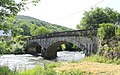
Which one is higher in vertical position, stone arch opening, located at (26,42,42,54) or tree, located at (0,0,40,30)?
tree, located at (0,0,40,30)

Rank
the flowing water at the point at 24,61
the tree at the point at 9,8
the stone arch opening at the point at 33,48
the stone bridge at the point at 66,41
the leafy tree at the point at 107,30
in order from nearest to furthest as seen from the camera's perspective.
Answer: the tree at the point at 9,8 → the leafy tree at the point at 107,30 → the flowing water at the point at 24,61 → the stone bridge at the point at 66,41 → the stone arch opening at the point at 33,48

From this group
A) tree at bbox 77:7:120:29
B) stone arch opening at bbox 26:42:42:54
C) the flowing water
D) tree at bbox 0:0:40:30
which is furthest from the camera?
tree at bbox 77:7:120:29

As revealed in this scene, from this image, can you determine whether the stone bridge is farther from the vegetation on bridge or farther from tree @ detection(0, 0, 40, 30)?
tree @ detection(0, 0, 40, 30)

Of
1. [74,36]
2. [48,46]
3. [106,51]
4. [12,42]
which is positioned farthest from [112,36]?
[48,46]

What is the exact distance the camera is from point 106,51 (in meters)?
26.2

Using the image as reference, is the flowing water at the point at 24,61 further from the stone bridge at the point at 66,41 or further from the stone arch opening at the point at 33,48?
the stone arch opening at the point at 33,48

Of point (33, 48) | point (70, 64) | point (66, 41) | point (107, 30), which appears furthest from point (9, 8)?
point (33, 48)

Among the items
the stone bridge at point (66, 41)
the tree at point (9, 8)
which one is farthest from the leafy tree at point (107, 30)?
the tree at point (9, 8)

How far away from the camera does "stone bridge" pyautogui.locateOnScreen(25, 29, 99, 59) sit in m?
35.5

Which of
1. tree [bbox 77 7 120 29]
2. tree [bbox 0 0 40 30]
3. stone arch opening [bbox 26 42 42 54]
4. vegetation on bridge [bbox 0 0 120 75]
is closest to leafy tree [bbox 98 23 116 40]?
vegetation on bridge [bbox 0 0 120 75]

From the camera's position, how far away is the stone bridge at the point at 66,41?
1398 inches

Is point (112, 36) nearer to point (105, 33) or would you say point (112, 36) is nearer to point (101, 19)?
point (105, 33)

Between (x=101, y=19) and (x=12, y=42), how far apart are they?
67835 mm

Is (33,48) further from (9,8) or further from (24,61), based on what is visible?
(9,8)
